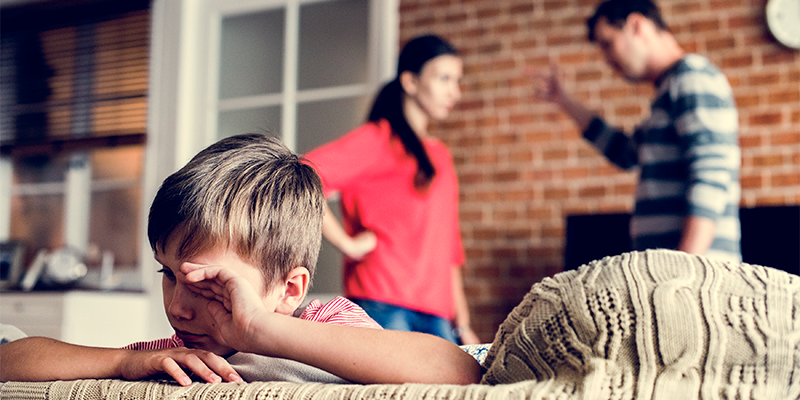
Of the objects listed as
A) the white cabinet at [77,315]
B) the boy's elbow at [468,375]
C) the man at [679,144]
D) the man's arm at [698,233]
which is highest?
the man at [679,144]

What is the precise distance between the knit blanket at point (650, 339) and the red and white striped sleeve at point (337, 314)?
0.21m

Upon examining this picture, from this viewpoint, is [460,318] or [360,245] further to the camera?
[460,318]

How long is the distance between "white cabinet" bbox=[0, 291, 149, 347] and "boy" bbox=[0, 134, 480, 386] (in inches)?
118

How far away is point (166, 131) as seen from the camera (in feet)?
13.1

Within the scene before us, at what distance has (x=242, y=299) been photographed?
2.07 ft

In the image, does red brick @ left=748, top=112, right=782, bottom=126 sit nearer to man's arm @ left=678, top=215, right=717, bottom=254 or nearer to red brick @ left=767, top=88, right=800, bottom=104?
red brick @ left=767, top=88, right=800, bottom=104

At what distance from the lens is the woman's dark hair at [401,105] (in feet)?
6.47

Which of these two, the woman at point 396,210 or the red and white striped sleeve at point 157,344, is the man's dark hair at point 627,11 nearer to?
the woman at point 396,210

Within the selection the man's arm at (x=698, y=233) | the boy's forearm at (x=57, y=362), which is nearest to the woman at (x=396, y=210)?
the man's arm at (x=698, y=233)

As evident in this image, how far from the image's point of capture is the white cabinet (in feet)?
11.5

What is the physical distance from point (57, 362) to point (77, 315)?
124 inches

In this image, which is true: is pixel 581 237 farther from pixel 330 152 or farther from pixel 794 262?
pixel 330 152

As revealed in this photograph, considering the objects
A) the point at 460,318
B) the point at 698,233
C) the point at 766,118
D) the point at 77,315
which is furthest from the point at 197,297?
the point at 77,315

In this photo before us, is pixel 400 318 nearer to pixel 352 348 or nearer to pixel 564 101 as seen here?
pixel 564 101
